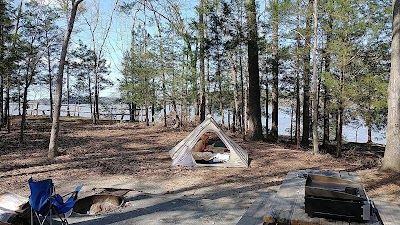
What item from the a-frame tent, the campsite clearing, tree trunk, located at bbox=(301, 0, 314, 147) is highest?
tree trunk, located at bbox=(301, 0, 314, 147)

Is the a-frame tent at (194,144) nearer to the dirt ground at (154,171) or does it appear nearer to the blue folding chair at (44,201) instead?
the dirt ground at (154,171)

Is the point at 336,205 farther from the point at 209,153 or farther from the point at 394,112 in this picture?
the point at 209,153

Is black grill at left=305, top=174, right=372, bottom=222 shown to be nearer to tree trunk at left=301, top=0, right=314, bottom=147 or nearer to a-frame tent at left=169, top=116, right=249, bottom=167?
a-frame tent at left=169, top=116, right=249, bottom=167

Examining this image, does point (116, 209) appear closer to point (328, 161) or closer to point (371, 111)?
point (328, 161)

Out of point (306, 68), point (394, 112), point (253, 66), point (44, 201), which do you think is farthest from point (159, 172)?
point (306, 68)

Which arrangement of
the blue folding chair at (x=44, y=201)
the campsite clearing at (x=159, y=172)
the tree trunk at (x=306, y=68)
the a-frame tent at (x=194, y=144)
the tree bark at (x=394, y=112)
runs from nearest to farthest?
the blue folding chair at (x=44, y=201) → the campsite clearing at (x=159, y=172) → the tree bark at (x=394, y=112) → the a-frame tent at (x=194, y=144) → the tree trunk at (x=306, y=68)

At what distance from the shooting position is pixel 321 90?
Answer: 1570 cm

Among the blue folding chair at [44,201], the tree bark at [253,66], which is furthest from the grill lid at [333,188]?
the tree bark at [253,66]

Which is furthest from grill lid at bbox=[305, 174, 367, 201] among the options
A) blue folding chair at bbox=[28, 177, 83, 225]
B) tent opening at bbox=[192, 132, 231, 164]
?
tent opening at bbox=[192, 132, 231, 164]

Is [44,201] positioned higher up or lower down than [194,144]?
lower down

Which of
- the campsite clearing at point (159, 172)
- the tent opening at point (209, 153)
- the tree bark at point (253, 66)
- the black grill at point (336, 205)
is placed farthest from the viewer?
the tree bark at point (253, 66)

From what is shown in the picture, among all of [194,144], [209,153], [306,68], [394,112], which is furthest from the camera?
[306,68]

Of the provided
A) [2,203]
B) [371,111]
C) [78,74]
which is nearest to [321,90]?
[371,111]

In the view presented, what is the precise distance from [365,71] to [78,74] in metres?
23.4
